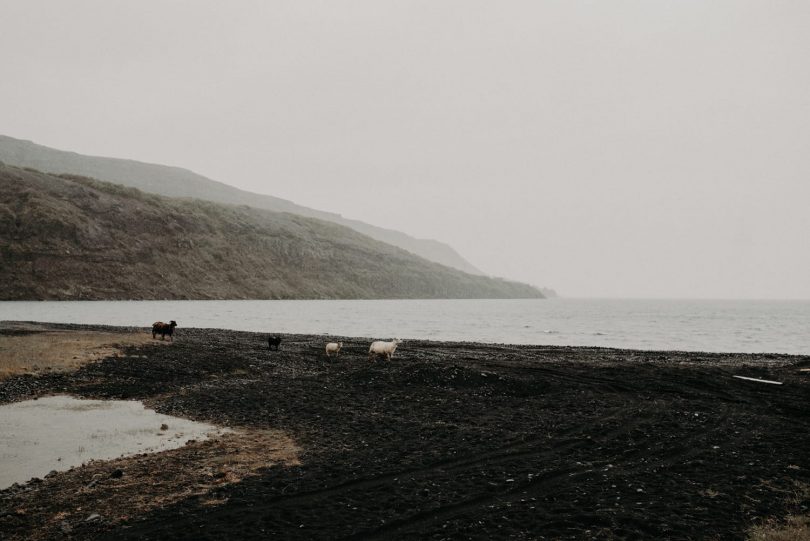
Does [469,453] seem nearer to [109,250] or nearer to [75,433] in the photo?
[75,433]

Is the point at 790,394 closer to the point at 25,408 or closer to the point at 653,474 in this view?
the point at 653,474

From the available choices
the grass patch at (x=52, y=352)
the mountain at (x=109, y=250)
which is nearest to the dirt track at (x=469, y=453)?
the grass patch at (x=52, y=352)

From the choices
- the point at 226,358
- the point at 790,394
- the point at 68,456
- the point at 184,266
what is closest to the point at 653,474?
the point at 68,456

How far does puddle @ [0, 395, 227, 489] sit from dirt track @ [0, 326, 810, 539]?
3.47ft

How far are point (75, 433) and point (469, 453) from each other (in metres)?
11.0

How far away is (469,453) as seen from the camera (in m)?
13.4

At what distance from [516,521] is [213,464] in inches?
277

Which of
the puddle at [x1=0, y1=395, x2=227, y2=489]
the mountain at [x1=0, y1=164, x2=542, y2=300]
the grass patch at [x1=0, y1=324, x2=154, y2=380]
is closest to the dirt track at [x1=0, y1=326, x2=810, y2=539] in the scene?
the puddle at [x1=0, y1=395, x2=227, y2=489]

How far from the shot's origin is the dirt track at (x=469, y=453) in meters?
9.10

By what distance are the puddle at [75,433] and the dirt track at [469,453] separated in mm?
1059

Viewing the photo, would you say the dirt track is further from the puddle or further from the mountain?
the mountain

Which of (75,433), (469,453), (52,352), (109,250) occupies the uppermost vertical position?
(109,250)

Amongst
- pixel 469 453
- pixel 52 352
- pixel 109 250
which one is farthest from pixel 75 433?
pixel 109 250

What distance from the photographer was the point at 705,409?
19438mm
